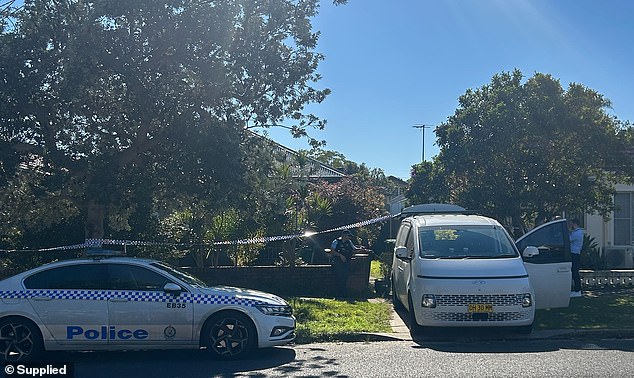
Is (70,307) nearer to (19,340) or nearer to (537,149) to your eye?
(19,340)

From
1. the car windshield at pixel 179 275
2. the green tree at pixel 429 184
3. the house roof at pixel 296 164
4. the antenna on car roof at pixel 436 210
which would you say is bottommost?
the car windshield at pixel 179 275

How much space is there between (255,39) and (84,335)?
5.58 m

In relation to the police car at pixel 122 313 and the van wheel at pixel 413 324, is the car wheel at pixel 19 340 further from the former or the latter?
the van wheel at pixel 413 324

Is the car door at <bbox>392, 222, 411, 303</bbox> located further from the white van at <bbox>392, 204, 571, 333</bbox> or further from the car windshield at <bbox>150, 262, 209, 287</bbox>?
the car windshield at <bbox>150, 262, 209, 287</bbox>

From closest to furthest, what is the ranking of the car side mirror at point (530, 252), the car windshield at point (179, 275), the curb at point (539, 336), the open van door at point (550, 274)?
the car windshield at point (179, 275), the curb at point (539, 336), the car side mirror at point (530, 252), the open van door at point (550, 274)

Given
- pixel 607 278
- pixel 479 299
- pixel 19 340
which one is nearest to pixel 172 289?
pixel 19 340

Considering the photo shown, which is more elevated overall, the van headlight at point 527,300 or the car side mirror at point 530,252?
the car side mirror at point 530,252

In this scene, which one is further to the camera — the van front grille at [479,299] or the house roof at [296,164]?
the house roof at [296,164]

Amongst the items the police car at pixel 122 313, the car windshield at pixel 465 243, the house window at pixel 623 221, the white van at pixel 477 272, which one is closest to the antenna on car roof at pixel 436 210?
the white van at pixel 477 272

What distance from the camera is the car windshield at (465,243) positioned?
1099 centimetres

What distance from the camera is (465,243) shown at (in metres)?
11.3

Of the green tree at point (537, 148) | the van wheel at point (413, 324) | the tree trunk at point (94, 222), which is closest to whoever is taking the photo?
the van wheel at point (413, 324)

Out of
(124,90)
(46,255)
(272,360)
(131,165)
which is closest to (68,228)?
(46,255)

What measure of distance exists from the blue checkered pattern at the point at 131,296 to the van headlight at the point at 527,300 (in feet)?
12.9
